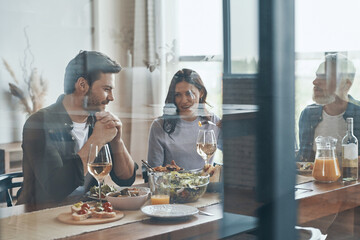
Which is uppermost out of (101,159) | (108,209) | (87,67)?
(87,67)

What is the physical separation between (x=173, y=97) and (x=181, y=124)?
54 mm

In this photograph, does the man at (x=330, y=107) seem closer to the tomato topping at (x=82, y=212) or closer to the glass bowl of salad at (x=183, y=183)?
the glass bowl of salad at (x=183, y=183)

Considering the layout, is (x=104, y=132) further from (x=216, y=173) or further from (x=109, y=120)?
(x=216, y=173)

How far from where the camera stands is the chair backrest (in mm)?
575

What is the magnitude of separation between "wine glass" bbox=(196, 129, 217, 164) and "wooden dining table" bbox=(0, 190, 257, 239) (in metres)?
0.08

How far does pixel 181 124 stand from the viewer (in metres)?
0.74

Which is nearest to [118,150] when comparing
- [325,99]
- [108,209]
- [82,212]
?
[82,212]

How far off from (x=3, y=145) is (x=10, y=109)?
42mm

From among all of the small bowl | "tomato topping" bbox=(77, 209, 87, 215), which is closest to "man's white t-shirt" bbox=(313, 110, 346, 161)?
the small bowl

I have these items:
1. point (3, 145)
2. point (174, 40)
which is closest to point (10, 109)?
point (3, 145)

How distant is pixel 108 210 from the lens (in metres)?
0.88

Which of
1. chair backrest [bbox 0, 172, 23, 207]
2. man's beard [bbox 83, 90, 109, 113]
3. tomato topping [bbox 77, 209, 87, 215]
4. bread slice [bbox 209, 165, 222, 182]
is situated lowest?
tomato topping [bbox 77, 209, 87, 215]

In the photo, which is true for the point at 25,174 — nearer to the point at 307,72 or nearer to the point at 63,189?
the point at 63,189

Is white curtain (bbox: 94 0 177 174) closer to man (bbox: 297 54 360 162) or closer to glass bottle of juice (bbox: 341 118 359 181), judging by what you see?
man (bbox: 297 54 360 162)
